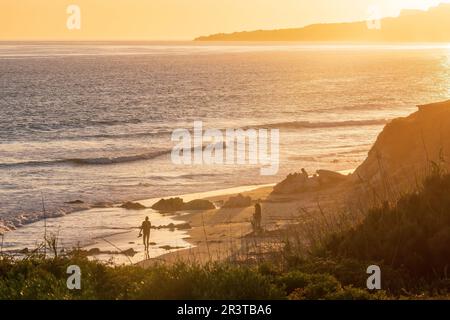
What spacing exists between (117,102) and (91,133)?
3159 centimetres

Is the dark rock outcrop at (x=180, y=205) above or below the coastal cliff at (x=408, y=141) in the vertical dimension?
below

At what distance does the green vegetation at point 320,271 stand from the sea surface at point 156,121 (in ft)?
47.1

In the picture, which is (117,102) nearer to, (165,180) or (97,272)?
(165,180)

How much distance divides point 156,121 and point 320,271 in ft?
229

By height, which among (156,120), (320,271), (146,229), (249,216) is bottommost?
(156,120)

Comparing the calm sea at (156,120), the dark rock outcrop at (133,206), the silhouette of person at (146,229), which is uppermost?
the silhouette of person at (146,229)

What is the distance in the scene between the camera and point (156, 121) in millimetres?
79875

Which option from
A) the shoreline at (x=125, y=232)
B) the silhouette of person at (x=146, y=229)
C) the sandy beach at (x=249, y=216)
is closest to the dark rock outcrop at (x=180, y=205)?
the shoreline at (x=125, y=232)

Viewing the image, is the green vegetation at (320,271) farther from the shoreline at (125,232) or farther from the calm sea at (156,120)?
the calm sea at (156,120)

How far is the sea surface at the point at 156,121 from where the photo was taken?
41.3 meters

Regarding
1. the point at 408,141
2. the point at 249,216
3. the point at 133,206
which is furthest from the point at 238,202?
the point at 408,141

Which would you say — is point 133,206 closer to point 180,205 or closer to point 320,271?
point 180,205
